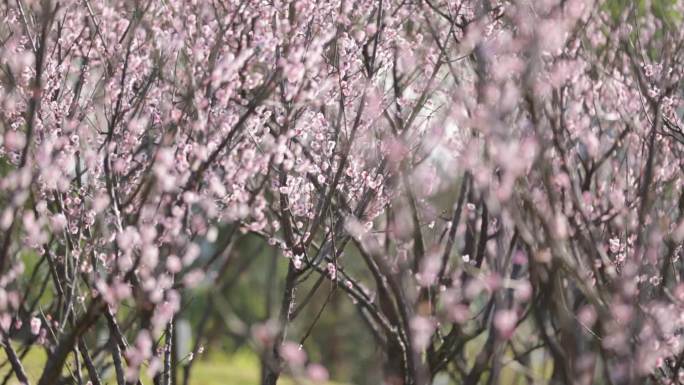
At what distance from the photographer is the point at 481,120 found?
13.6 feet

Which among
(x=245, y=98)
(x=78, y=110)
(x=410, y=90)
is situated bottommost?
(x=78, y=110)

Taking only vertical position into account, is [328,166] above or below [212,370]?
below

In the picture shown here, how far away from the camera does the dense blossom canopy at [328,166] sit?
441cm

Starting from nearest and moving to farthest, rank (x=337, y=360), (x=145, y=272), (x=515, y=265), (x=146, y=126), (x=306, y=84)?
(x=145, y=272) → (x=306, y=84) → (x=146, y=126) → (x=515, y=265) → (x=337, y=360)

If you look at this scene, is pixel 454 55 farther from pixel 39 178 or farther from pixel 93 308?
pixel 93 308

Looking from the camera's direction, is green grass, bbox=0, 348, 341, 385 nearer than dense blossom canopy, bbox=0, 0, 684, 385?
No

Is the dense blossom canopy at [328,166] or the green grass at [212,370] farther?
the green grass at [212,370]

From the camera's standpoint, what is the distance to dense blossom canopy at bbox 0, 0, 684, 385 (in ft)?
14.5

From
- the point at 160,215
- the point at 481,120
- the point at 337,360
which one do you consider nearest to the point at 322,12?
the point at 160,215

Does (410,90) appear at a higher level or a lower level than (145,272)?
higher

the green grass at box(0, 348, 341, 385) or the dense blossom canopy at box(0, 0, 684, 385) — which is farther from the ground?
the green grass at box(0, 348, 341, 385)

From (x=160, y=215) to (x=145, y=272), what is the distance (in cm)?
32

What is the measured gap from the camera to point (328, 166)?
625cm

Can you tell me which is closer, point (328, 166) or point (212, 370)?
point (328, 166)
